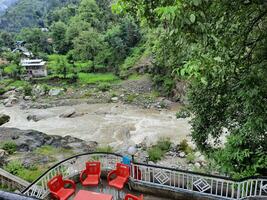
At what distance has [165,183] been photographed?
7137 millimetres

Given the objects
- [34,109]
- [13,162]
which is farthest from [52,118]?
[13,162]

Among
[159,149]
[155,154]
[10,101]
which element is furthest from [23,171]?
[10,101]

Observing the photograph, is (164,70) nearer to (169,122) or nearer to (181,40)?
(169,122)

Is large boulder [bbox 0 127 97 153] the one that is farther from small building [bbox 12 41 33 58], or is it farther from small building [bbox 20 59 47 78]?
small building [bbox 12 41 33 58]

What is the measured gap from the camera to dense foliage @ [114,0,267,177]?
9.89 feet

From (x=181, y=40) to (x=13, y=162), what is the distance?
11896 millimetres

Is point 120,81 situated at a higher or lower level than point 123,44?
lower

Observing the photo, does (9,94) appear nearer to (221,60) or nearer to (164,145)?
(164,145)

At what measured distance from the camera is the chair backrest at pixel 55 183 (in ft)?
22.8

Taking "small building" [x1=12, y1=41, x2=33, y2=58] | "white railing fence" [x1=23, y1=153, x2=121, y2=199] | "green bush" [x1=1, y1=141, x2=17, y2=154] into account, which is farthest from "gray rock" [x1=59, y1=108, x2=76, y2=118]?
"small building" [x1=12, y1=41, x2=33, y2=58]

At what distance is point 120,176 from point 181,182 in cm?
170

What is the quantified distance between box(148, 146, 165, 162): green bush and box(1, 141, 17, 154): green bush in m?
7.63

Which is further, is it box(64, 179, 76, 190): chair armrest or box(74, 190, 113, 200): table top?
box(64, 179, 76, 190): chair armrest

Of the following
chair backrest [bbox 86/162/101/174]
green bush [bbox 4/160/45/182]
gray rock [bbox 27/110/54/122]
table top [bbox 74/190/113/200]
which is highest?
table top [bbox 74/190/113/200]
